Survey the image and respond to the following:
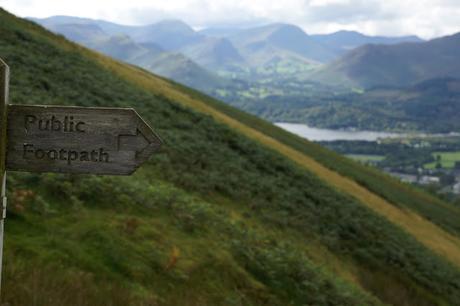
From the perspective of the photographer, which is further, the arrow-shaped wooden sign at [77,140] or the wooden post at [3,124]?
the arrow-shaped wooden sign at [77,140]

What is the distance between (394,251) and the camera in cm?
2397

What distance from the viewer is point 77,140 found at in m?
4.61

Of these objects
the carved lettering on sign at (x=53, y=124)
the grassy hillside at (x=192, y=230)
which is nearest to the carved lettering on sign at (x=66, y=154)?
the carved lettering on sign at (x=53, y=124)

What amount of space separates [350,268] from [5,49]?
2044cm

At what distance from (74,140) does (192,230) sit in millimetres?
8813

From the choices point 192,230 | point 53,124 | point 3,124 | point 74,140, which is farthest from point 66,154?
point 192,230

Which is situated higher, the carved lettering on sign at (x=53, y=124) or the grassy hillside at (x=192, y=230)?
the carved lettering on sign at (x=53, y=124)

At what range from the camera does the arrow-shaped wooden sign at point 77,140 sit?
4531 mm

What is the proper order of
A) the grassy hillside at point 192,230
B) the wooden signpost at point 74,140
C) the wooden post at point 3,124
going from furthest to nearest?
the grassy hillside at point 192,230, the wooden signpost at point 74,140, the wooden post at point 3,124

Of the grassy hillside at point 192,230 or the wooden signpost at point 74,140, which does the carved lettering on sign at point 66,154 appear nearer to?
the wooden signpost at point 74,140

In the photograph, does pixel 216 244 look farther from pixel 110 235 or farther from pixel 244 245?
pixel 110 235

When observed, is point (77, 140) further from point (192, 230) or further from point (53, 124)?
point (192, 230)

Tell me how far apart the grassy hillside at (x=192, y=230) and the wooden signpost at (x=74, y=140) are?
2456 mm

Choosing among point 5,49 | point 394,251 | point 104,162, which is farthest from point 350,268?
point 5,49
